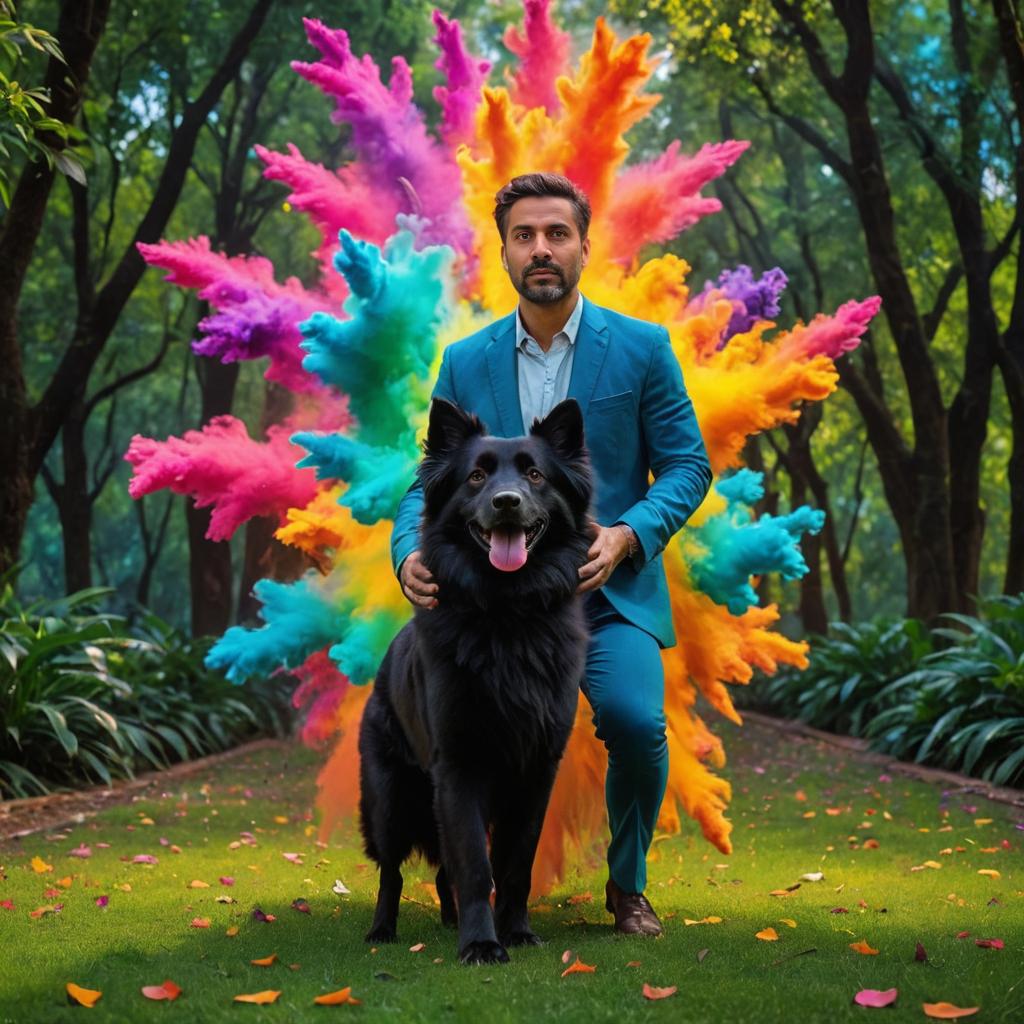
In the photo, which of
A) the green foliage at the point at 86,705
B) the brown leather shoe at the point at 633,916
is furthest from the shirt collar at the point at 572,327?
the green foliage at the point at 86,705

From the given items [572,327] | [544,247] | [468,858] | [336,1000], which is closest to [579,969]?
[468,858]

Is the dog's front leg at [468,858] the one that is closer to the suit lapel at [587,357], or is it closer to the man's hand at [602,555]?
the man's hand at [602,555]

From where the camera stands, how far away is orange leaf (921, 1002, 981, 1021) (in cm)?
312

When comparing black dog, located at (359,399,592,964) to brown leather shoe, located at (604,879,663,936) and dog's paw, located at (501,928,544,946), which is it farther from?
brown leather shoe, located at (604,879,663,936)

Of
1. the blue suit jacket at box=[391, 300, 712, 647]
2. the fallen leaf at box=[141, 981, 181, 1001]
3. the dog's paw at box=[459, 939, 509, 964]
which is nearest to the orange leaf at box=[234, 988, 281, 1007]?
the fallen leaf at box=[141, 981, 181, 1001]

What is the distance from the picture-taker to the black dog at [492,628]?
3.85 m

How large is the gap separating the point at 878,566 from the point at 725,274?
32048 millimetres

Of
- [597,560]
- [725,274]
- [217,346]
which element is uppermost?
[725,274]

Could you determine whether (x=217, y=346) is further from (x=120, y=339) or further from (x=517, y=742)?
(x=120, y=339)

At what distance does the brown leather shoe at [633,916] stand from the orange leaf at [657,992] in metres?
0.99

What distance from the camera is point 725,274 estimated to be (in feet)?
22.0

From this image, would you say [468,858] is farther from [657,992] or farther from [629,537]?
[629,537]

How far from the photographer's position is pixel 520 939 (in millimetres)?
4199

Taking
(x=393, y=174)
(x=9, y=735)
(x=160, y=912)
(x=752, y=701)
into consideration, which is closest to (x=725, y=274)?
(x=393, y=174)
